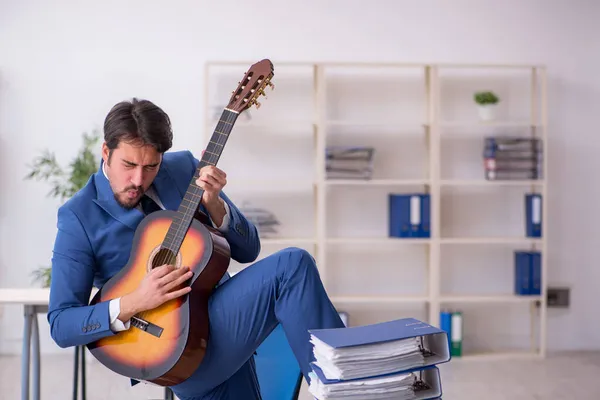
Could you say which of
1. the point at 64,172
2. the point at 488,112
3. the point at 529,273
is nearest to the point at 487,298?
the point at 529,273

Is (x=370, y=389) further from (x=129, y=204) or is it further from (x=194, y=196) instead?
(x=129, y=204)

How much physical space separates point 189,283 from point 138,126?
0.43 meters

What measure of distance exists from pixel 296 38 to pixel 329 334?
137 inches

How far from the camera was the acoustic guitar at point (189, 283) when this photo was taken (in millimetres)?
1915

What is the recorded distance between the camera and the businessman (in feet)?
5.99

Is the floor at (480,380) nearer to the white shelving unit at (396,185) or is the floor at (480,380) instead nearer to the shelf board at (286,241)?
the white shelving unit at (396,185)

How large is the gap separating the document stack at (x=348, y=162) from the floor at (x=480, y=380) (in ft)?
4.10

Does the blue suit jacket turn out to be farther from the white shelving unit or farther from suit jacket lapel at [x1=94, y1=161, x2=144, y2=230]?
the white shelving unit

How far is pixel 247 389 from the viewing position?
2189mm

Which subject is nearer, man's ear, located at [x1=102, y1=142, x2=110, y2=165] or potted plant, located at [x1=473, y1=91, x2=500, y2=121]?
man's ear, located at [x1=102, y1=142, x2=110, y2=165]

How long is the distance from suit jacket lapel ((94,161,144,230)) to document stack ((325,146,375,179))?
264 cm

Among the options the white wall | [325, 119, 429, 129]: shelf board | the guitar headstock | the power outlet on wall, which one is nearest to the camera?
the guitar headstock

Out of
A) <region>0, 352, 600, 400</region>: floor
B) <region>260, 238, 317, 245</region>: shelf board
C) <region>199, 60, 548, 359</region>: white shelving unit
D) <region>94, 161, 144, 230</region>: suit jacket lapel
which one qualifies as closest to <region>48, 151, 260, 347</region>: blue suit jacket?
<region>94, 161, 144, 230</region>: suit jacket lapel

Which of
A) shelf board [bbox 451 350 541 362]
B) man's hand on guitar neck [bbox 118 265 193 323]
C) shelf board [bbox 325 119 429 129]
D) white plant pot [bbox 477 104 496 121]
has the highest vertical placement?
white plant pot [bbox 477 104 496 121]
